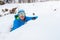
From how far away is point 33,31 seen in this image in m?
2.30

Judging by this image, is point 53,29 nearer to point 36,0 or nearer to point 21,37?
point 21,37

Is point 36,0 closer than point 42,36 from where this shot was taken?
No

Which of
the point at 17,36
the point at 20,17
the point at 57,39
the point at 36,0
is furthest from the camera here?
the point at 36,0

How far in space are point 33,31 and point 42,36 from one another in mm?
256

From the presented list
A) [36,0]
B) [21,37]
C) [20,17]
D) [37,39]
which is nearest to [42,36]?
[37,39]

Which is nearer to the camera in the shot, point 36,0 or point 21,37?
point 21,37

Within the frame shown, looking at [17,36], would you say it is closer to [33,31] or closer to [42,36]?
[33,31]

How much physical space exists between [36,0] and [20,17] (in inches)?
334

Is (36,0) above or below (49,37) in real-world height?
below

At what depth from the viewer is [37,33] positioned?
2.19 m

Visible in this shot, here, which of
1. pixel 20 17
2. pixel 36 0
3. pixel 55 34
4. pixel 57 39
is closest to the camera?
pixel 57 39

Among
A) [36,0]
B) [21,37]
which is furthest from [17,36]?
[36,0]

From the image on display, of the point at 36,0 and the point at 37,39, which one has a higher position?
the point at 37,39

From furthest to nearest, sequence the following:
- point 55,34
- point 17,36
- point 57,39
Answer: point 17,36
point 55,34
point 57,39
